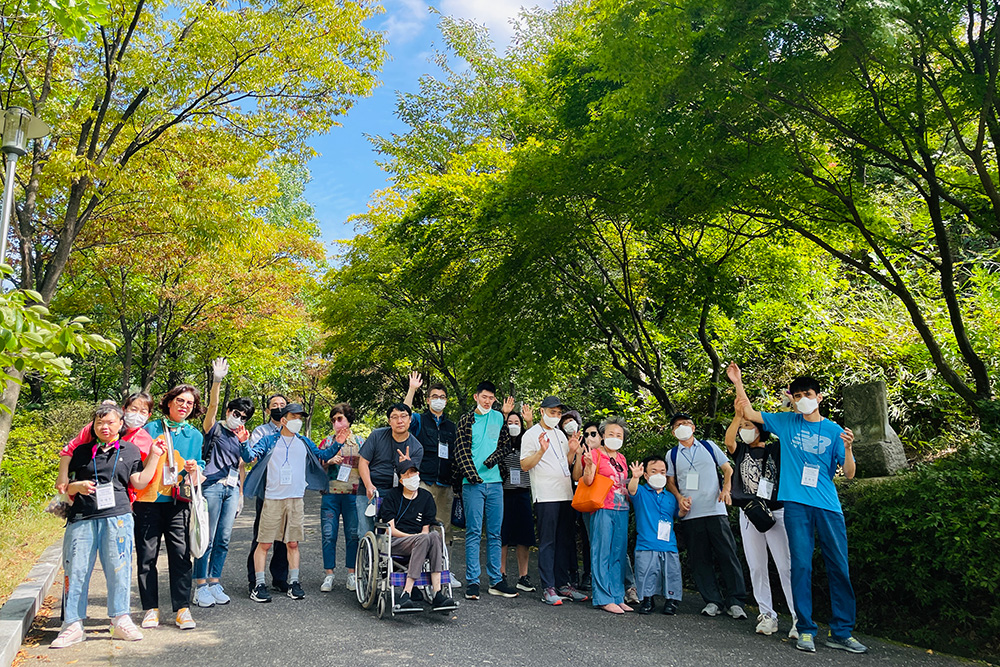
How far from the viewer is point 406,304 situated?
1756 centimetres

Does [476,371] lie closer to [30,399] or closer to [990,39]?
[990,39]

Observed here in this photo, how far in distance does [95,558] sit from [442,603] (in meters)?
2.63

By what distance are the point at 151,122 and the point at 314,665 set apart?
333 inches

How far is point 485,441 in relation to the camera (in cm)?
691

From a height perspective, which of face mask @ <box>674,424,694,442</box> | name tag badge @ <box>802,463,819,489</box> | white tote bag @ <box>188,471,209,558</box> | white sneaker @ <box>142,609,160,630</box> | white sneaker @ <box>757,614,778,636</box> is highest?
face mask @ <box>674,424,694,442</box>

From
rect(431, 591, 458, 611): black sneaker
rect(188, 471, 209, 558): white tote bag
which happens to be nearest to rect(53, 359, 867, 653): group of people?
rect(431, 591, 458, 611): black sneaker

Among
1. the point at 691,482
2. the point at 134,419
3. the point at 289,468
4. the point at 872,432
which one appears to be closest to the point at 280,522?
the point at 289,468

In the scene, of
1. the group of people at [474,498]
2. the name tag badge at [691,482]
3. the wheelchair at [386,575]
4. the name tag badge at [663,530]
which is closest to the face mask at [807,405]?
the group of people at [474,498]

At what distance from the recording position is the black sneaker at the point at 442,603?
588cm

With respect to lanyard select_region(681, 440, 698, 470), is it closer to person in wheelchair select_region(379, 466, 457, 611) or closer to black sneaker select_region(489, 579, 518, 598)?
black sneaker select_region(489, 579, 518, 598)

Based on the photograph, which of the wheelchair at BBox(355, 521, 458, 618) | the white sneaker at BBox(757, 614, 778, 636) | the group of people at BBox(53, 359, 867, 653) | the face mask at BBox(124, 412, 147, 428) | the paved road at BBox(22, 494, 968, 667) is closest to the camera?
the paved road at BBox(22, 494, 968, 667)

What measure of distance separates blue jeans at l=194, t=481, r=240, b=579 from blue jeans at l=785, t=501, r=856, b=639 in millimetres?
4731

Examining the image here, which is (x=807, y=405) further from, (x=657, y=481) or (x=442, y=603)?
(x=442, y=603)

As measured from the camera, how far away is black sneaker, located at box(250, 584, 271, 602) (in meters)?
6.32
